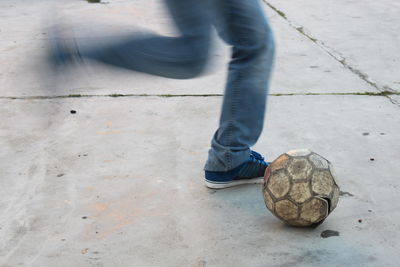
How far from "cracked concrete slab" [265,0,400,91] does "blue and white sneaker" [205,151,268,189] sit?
1937 mm

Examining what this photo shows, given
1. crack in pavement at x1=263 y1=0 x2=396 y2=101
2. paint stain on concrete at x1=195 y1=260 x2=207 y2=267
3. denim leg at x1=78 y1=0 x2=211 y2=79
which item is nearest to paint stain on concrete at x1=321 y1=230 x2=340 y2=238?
paint stain on concrete at x1=195 y1=260 x2=207 y2=267

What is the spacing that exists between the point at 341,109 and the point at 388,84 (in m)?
0.72

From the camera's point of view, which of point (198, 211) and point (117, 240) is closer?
point (117, 240)

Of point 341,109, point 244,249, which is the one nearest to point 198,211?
point 244,249

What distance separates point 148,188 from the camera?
336cm

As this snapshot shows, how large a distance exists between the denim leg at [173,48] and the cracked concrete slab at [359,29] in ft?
8.74

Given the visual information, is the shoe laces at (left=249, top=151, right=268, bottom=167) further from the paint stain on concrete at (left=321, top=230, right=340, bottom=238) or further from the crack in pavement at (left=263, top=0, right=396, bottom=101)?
the crack in pavement at (left=263, top=0, right=396, bottom=101)

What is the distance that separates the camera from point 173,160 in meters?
3.69

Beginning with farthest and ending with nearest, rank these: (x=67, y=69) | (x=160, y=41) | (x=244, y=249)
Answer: (x=244, y=249), (x=160, y=41), (x=67, y=69)

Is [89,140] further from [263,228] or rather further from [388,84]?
[388,84]

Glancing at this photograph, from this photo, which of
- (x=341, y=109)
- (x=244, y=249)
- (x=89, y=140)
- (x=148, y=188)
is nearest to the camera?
(x=244, y=249)

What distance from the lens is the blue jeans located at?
8.33 ft

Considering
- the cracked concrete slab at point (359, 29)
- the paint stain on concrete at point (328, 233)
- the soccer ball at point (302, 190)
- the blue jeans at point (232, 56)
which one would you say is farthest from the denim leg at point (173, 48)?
the cracked concrete slab at point (359, 29)

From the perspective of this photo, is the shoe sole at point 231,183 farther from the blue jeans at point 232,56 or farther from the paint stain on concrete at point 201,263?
the paint stain on concrete at point 201,263
